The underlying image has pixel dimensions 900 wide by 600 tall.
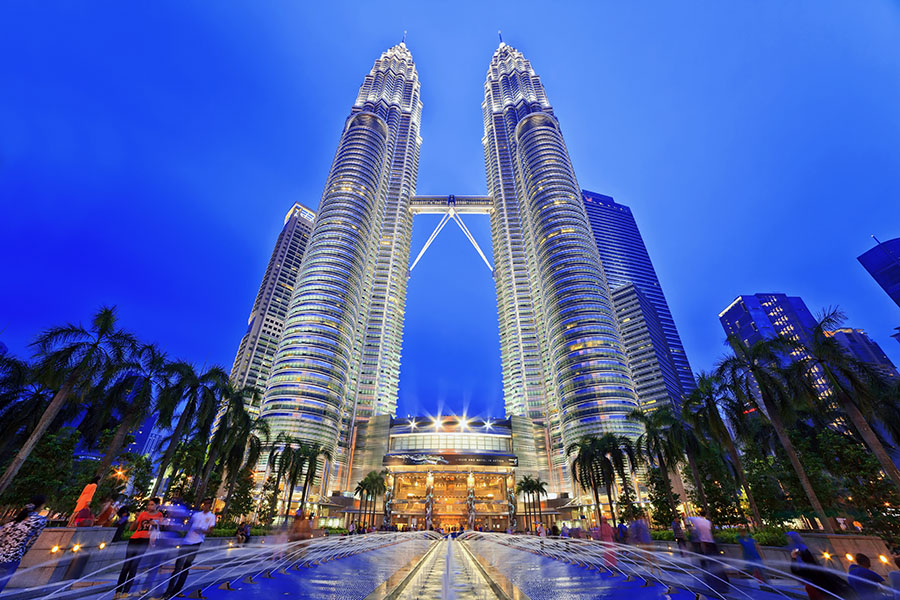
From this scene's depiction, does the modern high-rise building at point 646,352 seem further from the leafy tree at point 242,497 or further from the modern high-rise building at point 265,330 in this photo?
the modern high-rise building at point 265,330

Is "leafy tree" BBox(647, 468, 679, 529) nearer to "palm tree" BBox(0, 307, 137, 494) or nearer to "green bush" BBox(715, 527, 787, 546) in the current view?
"green bush" BBox(715, 527, 787, 546)

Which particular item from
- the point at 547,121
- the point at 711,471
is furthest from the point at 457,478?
the point at 547,121

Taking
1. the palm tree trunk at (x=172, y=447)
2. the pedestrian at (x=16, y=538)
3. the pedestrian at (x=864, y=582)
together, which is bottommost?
the pedestrian at (x=864, y=582)

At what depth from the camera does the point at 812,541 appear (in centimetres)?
1667

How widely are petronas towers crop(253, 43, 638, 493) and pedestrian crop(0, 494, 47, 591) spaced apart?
9941 cm

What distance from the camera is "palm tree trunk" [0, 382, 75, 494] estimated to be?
19.7 m

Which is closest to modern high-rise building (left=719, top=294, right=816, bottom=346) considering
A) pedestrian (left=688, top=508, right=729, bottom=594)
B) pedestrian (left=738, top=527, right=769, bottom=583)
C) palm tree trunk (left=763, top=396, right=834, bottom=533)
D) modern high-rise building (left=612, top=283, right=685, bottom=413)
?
modern high-rise building (left=612, top=283, right=685, bottom=413)

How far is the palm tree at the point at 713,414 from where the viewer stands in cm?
2836

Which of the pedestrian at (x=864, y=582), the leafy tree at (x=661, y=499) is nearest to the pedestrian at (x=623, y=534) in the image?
the pedestrian at (x=864, y=582)

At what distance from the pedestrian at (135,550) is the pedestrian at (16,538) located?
1656 mm

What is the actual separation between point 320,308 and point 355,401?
125ft

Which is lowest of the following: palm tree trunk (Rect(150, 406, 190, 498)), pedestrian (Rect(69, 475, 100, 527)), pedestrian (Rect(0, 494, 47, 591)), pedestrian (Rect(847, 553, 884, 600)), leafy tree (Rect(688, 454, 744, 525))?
pedestrian (Rect(847, 553, 884, 600))

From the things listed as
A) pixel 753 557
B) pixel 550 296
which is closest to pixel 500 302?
pixel 550 296

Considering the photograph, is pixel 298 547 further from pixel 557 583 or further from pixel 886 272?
pixel 886 272
